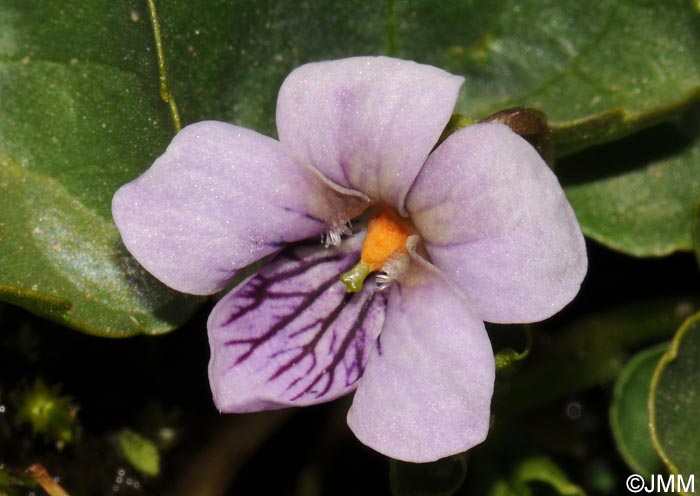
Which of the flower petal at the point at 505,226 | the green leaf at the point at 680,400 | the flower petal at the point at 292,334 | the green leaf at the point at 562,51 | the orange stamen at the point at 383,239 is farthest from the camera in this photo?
the green leaf at the point at 562,51

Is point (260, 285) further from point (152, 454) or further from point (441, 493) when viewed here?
point (152, 454)

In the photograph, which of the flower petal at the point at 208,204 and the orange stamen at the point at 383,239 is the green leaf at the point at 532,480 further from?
the flower petal at the point at 208,204

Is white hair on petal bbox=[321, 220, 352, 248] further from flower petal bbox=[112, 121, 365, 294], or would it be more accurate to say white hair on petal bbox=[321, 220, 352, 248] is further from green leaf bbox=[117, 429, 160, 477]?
green leaf bbox=[117, 429, 160, 477]

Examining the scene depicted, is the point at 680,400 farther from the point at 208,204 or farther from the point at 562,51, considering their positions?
the point at 208,204

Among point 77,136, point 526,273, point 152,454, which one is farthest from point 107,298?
point 526,273

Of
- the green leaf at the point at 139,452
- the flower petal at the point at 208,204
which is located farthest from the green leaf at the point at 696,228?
the green leaf at the point at 139,452

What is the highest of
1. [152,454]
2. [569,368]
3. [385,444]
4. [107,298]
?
[107,298]
